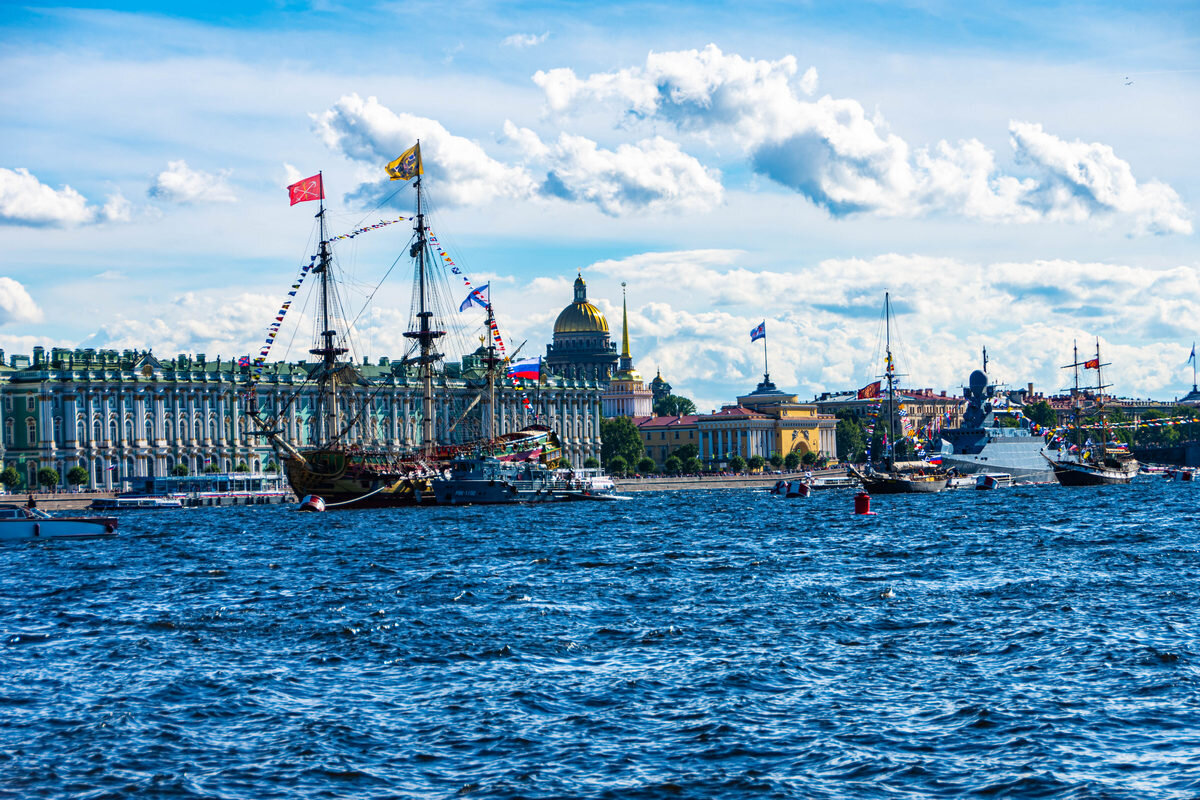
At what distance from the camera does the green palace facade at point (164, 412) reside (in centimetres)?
13212

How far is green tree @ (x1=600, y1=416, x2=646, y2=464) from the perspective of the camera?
192163 millimetres

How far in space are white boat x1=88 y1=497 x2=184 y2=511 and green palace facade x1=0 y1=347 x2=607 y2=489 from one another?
14.3 meters

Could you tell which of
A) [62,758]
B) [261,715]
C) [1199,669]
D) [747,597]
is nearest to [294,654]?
[261,715]

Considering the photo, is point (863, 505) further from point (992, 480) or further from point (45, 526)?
point (992, 480)

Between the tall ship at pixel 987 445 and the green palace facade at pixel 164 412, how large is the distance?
43.6m

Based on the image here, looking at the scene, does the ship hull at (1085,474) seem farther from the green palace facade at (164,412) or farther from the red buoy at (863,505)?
the red buoy at (863,505)

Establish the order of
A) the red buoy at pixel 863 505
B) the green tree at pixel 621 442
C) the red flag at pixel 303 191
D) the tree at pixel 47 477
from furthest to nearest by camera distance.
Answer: the green tree at pixel 621 442
the tree at pixel 47 477
the red flag at pixel 303 191
the red buoy at pixel 863 505

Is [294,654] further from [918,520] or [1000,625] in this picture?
[918,520]

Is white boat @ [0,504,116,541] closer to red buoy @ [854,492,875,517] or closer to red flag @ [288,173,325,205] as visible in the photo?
red flag @ [288,173,325,205]

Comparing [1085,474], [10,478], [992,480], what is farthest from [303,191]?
[1085,474]

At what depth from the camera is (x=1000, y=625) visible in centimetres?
2894

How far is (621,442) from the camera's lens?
194 m

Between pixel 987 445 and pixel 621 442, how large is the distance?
238ft

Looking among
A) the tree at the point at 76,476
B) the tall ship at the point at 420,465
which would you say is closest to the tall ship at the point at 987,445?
the tall ship at the point at 420,465
